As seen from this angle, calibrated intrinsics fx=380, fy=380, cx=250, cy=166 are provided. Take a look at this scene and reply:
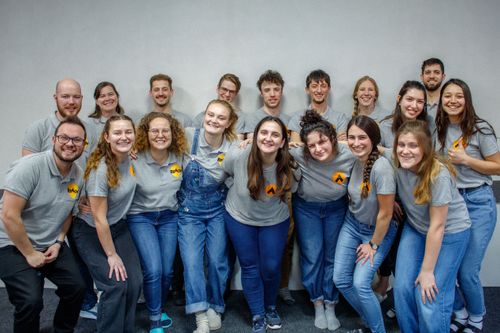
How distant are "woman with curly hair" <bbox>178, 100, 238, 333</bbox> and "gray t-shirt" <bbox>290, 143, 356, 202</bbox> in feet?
1.74

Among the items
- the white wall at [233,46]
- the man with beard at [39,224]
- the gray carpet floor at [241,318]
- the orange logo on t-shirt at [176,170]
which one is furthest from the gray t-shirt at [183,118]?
the gray carpet floor at [241,318]

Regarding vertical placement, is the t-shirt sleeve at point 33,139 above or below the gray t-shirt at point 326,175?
above

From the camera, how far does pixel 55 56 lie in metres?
3.48

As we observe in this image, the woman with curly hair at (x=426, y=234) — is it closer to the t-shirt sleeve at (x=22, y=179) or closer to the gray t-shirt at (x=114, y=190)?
the gray t-shirt at (x=114, y=190)

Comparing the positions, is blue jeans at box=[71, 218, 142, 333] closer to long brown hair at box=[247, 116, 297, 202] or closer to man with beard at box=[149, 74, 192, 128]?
long brown hair at box=[247, 116, 297, 202]

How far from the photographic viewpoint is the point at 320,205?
2.59 meters

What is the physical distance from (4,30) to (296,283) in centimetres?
350

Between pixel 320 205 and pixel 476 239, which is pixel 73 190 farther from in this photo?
pixel 476 239

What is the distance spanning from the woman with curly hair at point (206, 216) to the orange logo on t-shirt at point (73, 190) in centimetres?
68

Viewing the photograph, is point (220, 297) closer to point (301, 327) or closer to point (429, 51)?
point (301, 327)

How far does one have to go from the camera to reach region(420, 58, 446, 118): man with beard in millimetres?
3029

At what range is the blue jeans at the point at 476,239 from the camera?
2.38 meters

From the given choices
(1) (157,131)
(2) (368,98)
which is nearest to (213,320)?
(1) (157,131)

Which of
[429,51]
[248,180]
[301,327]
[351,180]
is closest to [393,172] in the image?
[351,180]
